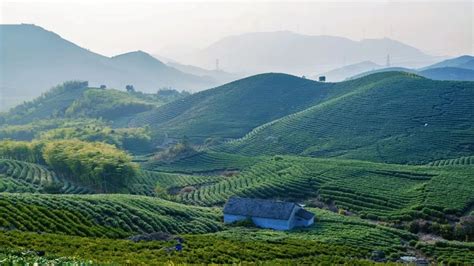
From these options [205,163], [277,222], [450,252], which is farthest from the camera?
[205,163]

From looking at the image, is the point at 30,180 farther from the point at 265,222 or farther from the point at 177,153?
the point at 177,153

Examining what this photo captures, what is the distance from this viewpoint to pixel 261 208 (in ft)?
184

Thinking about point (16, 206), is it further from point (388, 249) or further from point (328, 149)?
point (328, 149)

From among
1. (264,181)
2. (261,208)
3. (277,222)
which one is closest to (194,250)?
(277,222)

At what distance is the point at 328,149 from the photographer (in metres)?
110

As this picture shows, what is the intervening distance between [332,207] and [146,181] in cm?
3239

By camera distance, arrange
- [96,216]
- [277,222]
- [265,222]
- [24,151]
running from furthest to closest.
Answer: [24,151], [265,222], [277,222], [96,216]

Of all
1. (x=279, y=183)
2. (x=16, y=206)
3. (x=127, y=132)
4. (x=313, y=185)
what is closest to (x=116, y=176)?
(x=279, y=183)

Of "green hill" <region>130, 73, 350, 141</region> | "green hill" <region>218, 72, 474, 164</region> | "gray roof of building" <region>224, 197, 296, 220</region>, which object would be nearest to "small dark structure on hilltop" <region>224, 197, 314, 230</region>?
"gray roof of building" <region>224, 197, 296, 220</region>

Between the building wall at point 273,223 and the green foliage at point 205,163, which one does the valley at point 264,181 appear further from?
the building wall at point 273,223

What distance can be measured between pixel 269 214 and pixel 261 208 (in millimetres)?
1407

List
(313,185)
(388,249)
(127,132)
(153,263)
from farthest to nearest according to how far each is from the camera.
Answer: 1. (127,132)
2. (313,185)
3. (388,249)
4. (153,263)


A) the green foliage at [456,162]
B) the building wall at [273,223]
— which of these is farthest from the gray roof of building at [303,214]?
the green foliage at [456,162]

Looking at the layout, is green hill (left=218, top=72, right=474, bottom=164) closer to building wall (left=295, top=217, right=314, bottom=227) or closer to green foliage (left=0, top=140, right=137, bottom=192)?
building wall (left=295, top=217, right=314, bottom=227)
